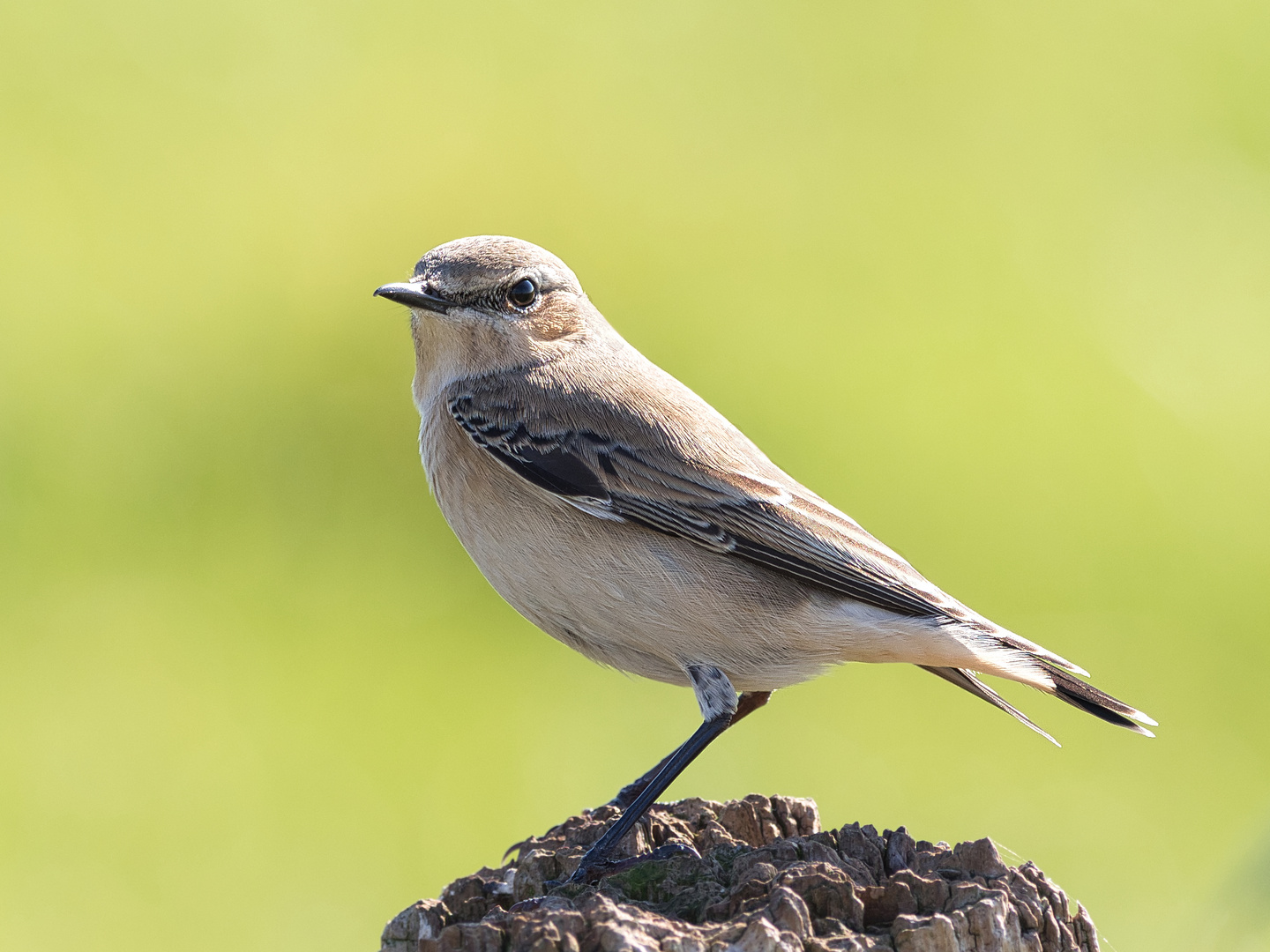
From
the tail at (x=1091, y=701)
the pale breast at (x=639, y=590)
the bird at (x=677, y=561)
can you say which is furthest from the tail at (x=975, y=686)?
the pale breast at (x=639, y=590)

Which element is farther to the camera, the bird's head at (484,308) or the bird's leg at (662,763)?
the bird's head at (484,308)

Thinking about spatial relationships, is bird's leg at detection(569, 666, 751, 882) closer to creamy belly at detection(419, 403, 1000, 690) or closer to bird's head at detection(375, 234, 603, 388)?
creamy belly at detection(419, 403, 1000, 690)

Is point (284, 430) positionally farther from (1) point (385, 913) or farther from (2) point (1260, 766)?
(2) point (1260, 766)

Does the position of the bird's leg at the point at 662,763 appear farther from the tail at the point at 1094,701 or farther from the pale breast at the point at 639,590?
the tail at the point at 1094,701

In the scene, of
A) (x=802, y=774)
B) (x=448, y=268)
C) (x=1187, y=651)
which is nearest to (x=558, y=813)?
(x=802, y=774)

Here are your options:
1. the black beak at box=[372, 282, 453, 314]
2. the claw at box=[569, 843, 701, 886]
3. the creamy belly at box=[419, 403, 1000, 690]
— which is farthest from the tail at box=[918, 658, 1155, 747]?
the black beak at box=[372, 282, 453, 314]

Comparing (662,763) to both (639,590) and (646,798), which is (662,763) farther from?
(639,590)
